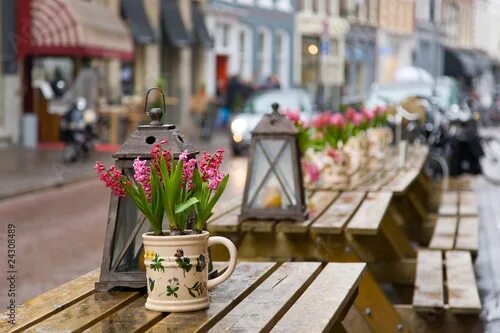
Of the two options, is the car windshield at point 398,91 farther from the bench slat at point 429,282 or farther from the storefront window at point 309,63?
the storefront window at point 309,63

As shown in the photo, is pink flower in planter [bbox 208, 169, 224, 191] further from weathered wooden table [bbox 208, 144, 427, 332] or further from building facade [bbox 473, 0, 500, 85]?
building facade [bbox 473, 0, 500, 85]

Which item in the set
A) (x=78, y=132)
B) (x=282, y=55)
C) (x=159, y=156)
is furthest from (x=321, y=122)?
(x=282, y=55)

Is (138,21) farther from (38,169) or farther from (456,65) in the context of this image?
(456,65)

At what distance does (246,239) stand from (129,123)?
24.7 metres

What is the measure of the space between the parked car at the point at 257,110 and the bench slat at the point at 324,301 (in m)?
22.3

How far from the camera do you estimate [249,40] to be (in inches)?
2009

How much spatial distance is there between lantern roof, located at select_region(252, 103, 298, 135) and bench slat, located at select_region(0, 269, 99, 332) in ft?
9.27

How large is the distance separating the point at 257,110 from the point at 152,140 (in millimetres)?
25096

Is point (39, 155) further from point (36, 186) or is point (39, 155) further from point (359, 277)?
point (359, 277)

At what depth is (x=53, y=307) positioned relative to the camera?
193 inches

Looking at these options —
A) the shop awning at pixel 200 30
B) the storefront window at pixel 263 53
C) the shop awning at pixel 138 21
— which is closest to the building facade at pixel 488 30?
the storefront window at pixel 263 53

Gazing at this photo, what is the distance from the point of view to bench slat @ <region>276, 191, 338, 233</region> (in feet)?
26.0

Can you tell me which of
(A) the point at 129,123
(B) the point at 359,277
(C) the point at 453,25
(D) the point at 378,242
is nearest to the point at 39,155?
(A) the point at 129,123

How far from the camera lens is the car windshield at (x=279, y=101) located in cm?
3052
